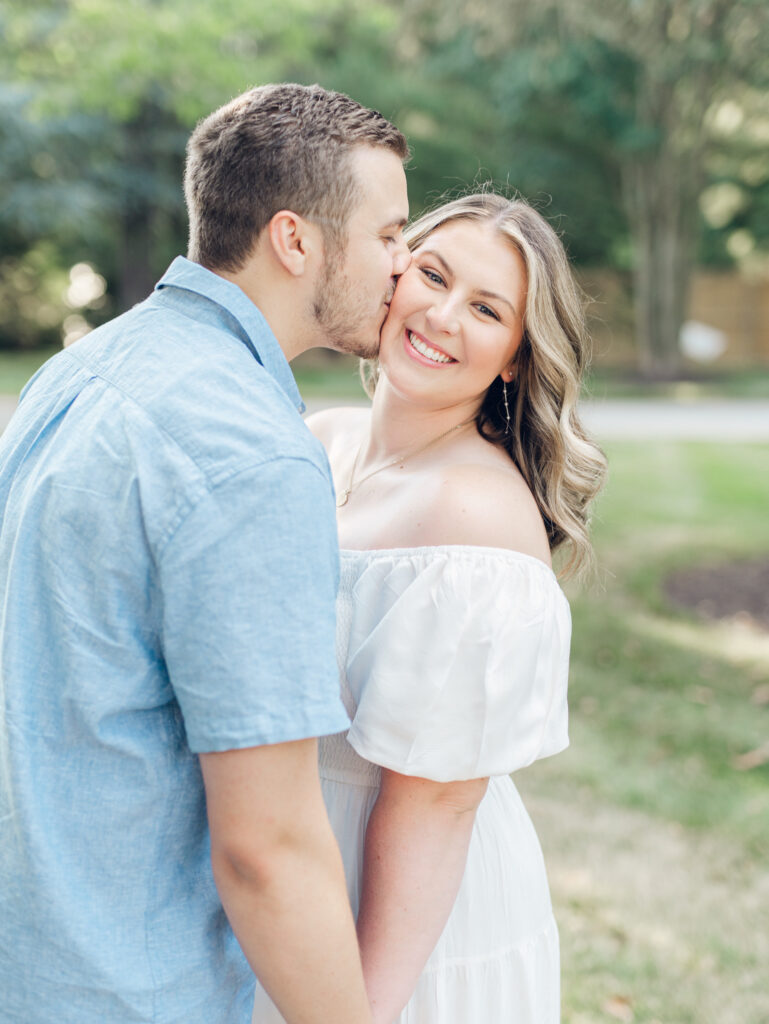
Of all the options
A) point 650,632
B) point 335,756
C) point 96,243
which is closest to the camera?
point 335,756

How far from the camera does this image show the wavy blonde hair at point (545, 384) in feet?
7.16

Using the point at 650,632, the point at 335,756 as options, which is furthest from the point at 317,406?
the point at 335,756

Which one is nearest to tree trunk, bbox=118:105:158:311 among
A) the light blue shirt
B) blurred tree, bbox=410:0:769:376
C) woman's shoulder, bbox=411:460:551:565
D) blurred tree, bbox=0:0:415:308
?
blurred tree, bbox=0:0:415:308

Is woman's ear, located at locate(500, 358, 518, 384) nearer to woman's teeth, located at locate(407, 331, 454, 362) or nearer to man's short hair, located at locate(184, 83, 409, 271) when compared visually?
woman's teeth, located at locate(407, 331, 454, 362)

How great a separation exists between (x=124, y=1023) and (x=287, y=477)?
764 mm

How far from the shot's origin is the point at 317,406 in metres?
14.2

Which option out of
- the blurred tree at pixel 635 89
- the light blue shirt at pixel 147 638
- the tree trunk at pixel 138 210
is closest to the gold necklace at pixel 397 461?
the light blue shirt at pixel 147 638

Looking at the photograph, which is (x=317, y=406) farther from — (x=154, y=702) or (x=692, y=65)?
(x=154, y=702)

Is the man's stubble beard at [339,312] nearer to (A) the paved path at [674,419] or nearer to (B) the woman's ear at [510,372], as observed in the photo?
(B) the woman's ear at [510,372]

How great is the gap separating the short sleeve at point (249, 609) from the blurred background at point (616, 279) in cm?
129

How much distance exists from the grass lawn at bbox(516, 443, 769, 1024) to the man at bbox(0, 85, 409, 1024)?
2.36m

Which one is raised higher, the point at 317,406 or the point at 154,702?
the point at 154,702

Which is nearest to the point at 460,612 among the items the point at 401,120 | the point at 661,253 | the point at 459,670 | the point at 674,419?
the point at 459,670

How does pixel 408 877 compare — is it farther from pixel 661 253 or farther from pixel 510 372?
pixel 661 253
